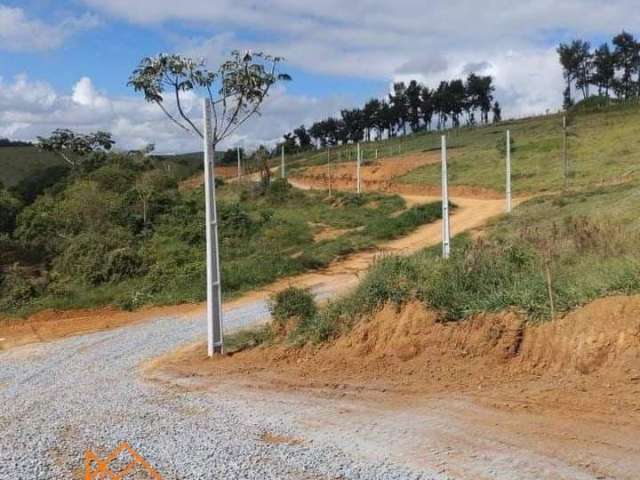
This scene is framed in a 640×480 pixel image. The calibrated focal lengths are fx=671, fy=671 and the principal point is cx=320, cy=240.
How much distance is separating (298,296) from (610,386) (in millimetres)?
4035

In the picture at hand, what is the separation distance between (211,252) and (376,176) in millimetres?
39059

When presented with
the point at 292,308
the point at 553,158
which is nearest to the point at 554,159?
the point at 553,158

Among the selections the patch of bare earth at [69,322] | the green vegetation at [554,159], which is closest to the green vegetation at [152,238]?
the patch of bare earth at [69,322]

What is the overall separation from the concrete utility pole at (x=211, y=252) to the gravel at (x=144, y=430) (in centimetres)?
96

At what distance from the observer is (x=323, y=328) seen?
7328mm

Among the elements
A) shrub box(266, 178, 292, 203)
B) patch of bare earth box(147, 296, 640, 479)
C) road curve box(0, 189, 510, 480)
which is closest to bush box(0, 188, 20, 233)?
shrub box(266, 178, 292, 203)

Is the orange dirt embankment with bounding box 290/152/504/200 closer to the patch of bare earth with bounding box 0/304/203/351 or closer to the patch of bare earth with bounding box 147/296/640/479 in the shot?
the patch of bare earth with bounding box 0/304/203/351

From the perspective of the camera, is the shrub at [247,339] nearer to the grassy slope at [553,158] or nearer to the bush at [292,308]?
the bush at [292,308]

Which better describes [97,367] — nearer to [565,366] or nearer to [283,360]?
[283,360]

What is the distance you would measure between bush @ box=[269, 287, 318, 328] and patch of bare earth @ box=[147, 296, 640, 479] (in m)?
0.74

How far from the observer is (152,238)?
69.7ft

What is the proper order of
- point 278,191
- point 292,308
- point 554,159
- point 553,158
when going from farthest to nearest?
point 553,158 < point 554,159 < point 278,191 < point 292,308

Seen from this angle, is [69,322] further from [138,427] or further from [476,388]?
[476,388]

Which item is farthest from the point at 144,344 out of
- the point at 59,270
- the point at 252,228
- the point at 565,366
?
the point at 252,228
